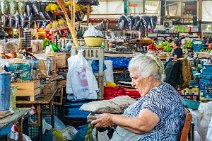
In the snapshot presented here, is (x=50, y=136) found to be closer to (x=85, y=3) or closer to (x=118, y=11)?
(x=85, y=3)

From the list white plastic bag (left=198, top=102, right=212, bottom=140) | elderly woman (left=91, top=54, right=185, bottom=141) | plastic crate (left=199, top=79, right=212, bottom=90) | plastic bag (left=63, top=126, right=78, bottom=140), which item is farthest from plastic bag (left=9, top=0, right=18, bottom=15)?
elderly woman (left=91, top=54, right=185, bottom=141)

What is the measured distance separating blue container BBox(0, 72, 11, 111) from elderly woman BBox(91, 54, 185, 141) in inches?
28.4

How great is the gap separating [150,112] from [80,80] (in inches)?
136

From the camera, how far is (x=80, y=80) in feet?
20.7

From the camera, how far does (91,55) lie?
668 centimetres

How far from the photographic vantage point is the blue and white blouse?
299 cm

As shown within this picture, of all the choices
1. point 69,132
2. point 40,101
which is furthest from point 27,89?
point 69,132

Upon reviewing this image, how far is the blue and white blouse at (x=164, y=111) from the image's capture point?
118 inches

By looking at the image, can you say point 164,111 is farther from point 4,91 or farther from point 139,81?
point 4,91

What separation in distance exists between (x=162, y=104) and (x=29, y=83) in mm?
2203

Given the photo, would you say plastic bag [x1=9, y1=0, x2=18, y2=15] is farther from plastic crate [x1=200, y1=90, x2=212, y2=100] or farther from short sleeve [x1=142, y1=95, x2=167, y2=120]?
short sleeve [x1=142, y1=95, x2=167, y2=120]

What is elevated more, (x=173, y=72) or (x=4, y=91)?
(x=4, y=91)

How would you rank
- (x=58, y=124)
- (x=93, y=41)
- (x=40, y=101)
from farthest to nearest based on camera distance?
(x=93, y=41)
(x=58, y=124)
(x=40, y=101)

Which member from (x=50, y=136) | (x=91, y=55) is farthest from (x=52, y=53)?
(x=50, y=136)
